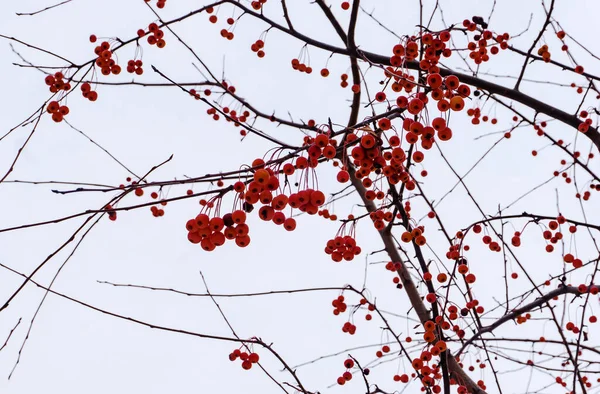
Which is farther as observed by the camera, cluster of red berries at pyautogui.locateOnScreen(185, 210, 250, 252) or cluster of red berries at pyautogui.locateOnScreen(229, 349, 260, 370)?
cluster of red berries at pyautogui.locateOnScreen(229, 349, 260, 370)

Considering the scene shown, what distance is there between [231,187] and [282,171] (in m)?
0.30

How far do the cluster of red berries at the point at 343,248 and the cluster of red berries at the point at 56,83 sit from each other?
9.35ft

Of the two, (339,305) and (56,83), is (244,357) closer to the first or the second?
(339,305)

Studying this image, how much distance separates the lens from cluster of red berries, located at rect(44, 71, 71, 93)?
403cm

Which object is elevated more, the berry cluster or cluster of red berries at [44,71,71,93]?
the berry cluster

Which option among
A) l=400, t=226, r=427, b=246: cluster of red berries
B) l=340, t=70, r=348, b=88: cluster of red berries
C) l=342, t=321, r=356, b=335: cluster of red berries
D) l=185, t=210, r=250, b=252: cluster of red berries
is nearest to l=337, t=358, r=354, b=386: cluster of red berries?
l=342, t=321, r=356, b=335: cluster of red berries

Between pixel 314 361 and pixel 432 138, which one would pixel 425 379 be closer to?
pixel 314 361

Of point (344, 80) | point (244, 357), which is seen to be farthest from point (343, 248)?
point (344, 80)

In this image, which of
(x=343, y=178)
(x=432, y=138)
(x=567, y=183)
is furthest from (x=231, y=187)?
(x=567, y=183)

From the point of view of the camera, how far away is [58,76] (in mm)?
4039

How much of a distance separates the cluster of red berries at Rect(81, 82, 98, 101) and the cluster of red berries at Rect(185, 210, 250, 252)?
3.07m

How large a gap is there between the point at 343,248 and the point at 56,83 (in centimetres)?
299

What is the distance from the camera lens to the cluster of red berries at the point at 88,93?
4488 mm

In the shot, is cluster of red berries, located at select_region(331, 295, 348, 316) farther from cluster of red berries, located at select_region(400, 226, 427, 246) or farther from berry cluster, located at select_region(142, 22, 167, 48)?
berry cluster, located at select_region(142, 22, 167, 48)
